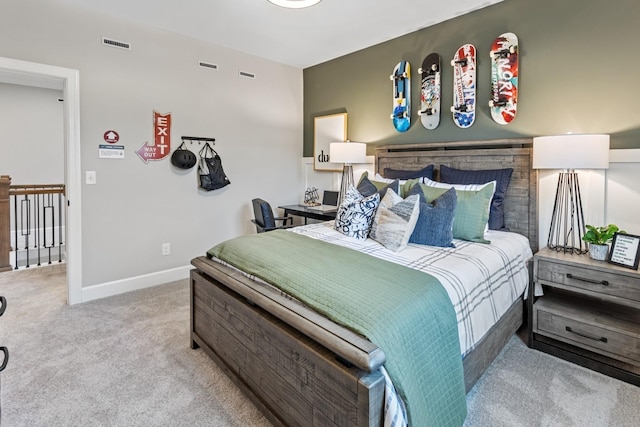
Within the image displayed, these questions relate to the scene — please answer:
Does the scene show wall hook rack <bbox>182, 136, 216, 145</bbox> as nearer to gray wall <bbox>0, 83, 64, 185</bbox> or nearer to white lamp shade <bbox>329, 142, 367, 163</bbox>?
white lamp shade <bbox>329, 142, 367, 163</bbox>

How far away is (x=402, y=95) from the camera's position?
3.48 m

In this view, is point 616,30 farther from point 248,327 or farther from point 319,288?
point 248,327

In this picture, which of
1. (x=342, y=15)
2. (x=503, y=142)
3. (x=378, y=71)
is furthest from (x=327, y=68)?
(x=503, y=142)

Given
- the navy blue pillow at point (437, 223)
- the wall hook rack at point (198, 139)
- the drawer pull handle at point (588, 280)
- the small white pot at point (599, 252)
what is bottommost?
the drawer pull handle at point (588, 280)

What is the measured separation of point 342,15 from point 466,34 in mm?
1111

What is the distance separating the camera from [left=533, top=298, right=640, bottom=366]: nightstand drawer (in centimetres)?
193

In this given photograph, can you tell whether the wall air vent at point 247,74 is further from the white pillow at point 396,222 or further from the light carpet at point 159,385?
the light carpet at point 159,385

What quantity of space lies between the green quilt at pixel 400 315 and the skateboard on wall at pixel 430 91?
201 cm

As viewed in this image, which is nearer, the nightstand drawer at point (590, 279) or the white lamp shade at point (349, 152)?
the nightstand drawer at point (590, 279)

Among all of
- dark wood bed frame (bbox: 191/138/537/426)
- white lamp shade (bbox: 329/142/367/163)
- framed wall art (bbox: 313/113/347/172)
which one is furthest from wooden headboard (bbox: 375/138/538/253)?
framed wall art (bbox: 313/113/347/172)

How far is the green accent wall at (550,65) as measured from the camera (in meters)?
2.29

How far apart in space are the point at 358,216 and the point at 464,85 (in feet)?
5.21

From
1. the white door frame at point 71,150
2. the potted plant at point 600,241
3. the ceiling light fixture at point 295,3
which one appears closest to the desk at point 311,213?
the ceiling light fixture at point 295,3

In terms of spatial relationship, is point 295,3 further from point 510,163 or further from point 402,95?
point 510,163
